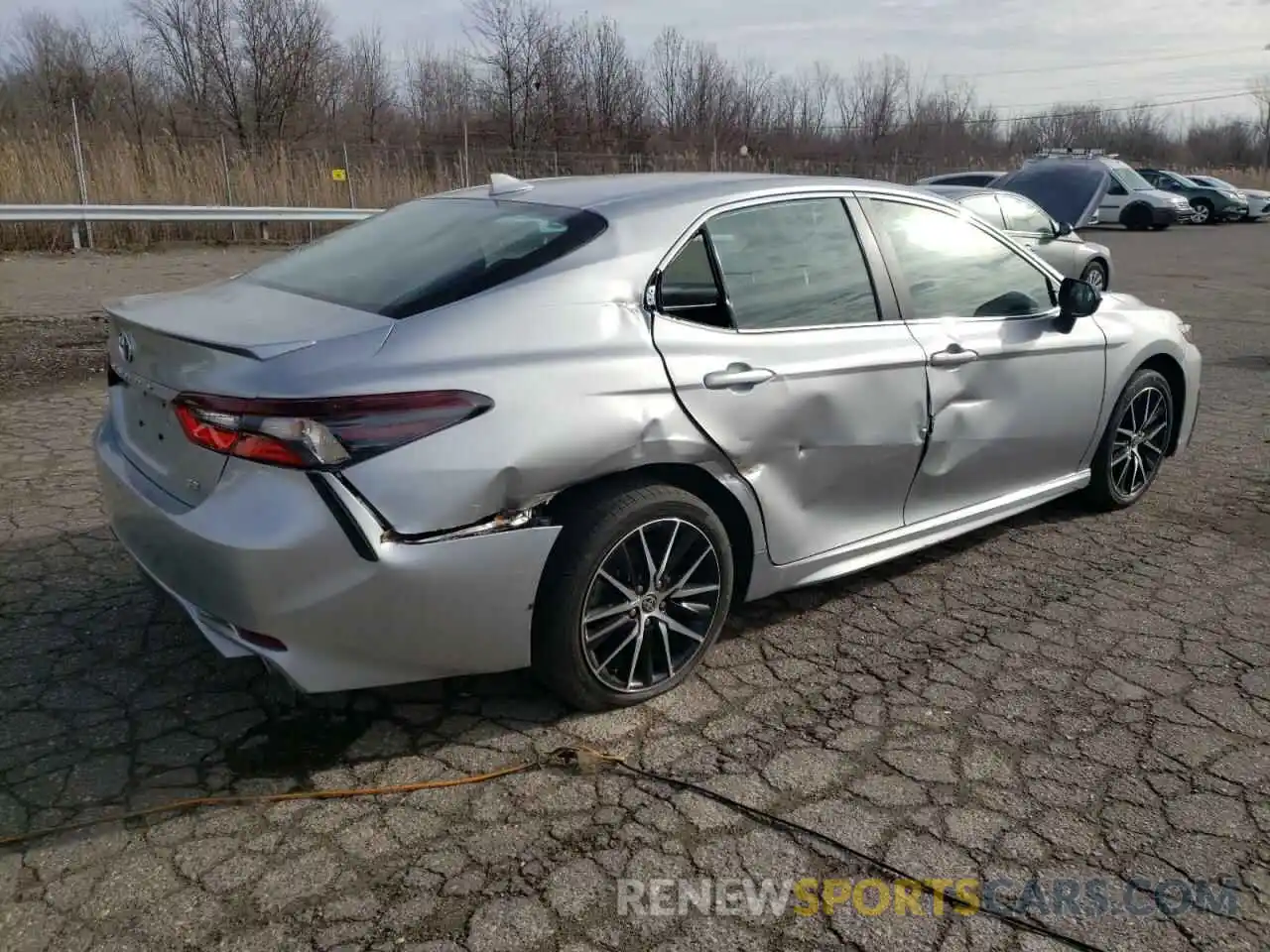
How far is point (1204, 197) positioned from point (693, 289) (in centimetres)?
3355

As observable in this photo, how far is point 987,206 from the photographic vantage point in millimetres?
12445

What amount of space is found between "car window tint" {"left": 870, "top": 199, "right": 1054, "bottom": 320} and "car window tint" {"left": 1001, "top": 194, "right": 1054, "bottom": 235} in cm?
897

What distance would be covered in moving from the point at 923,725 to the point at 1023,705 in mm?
389

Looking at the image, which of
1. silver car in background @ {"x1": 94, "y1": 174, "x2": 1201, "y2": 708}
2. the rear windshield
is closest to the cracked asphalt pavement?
silver car in background @ {"x1": 94, "y1": 174, "x2": 1201, "y2": 708}

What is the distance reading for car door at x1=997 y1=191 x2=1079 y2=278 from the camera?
12602 millimetres

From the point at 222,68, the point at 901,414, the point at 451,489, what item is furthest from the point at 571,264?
the point at 222,68

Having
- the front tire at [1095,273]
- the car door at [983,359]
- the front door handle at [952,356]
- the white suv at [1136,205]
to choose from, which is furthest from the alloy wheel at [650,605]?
the white suv at [1136,205]

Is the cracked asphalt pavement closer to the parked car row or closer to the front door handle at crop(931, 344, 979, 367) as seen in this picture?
the front door handle at crop(931, 344, 979, 367)

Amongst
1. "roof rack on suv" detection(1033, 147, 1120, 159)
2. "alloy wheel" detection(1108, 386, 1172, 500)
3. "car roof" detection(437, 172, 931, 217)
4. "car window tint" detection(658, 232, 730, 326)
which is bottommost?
"alloy wheel" detection(1108, 386, 1172, 500)

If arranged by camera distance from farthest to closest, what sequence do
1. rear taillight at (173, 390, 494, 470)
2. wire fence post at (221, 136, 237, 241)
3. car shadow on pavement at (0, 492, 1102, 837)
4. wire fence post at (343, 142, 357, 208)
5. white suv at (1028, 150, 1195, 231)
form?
white suv at (1028, 150, 1195, 231) < wire fence post at (343, 142, 357, 208) < wire fence post at (221, 136, 237, 241) < car shadow on pavement at (0, 492, 1102, 837) < rear taillight at (173, 390, 494, 470)

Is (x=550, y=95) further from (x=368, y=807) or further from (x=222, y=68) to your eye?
(x=368, y=807)

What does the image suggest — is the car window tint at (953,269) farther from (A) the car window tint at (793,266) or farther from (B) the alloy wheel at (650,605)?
(B) the alloy wheel at (650,605)

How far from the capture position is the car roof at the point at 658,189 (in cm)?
333

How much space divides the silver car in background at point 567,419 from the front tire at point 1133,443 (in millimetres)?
770
